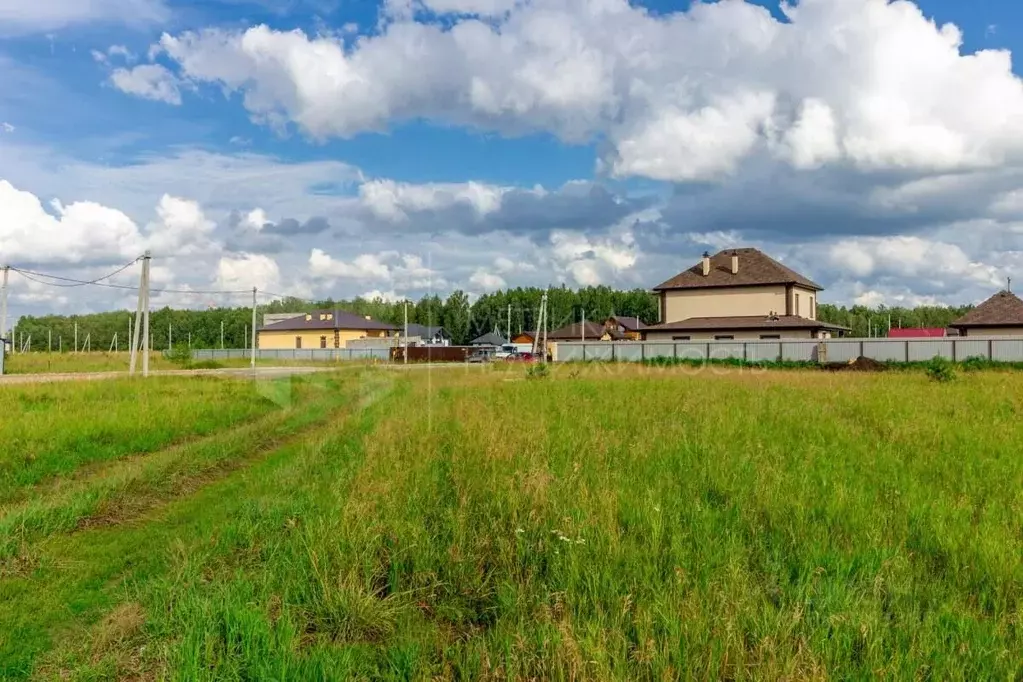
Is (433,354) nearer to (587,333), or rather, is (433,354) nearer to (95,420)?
(587,333)

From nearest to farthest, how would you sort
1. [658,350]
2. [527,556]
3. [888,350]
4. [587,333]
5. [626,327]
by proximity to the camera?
1. [527,556]
2. [888,350]
3. [658,350]
4. [587,333]
5. [626,327]

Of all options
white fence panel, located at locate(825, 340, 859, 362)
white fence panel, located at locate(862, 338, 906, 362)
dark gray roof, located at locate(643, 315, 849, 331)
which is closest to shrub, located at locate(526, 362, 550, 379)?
white fence panel, located at locate(825, 340, 859, 362)

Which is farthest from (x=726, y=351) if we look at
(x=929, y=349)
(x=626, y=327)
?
(x=626, y=327)

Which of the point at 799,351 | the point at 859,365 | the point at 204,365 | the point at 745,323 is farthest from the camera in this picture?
the point at 204,365

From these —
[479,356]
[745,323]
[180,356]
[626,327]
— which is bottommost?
[180,356]

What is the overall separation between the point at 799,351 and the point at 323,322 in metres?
58.8

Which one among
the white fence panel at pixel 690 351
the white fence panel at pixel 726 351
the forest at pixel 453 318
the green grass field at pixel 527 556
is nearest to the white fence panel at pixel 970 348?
Answer: the white fence panel at pixel 726 351

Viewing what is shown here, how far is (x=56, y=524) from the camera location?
22.2 ft

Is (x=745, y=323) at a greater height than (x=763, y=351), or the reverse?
(x=745, y=323)

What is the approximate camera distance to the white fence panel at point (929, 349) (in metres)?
35.7

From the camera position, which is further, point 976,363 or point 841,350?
point 841,350

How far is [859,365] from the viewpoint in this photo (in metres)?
33.0

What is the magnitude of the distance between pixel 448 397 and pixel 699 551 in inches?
587

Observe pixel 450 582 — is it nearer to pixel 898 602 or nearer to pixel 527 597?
pixel 527 597
